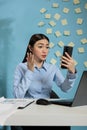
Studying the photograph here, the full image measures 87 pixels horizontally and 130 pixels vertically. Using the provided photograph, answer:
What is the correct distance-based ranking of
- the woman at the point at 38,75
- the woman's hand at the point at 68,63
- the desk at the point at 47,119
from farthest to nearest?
the woman at the point at 38,75
the woman's hand at the point at 68,63
the desk at the point at 47,119

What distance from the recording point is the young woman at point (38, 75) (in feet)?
6.16

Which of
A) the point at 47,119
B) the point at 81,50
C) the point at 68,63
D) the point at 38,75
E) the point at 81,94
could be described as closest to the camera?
the point at 47,119

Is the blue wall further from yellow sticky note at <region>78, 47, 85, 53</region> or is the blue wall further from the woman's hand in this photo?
the woman's hand

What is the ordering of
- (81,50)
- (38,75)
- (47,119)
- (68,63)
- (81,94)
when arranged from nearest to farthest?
(47,119) → (81,94) → (68,63) → (38,75) → (81,50)

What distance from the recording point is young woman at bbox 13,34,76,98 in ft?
6.16

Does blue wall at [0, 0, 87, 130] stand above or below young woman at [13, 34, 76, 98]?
above

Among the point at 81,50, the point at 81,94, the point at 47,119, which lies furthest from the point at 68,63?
the point at 81,50

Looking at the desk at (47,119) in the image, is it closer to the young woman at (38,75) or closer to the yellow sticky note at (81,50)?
the young woman at (38,75)

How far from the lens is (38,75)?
2.11m

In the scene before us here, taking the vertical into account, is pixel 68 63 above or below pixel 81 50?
above

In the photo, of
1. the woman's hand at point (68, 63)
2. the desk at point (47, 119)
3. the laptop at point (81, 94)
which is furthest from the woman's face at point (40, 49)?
the desk at point (47, 119)

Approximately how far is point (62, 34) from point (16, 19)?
48 centimetres

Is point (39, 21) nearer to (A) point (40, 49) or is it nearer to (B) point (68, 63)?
(A) point (40, 49)

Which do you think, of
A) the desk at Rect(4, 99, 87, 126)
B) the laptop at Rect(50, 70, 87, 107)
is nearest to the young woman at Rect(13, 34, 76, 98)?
the laptop at Rect(50, 70, 87, 107)
